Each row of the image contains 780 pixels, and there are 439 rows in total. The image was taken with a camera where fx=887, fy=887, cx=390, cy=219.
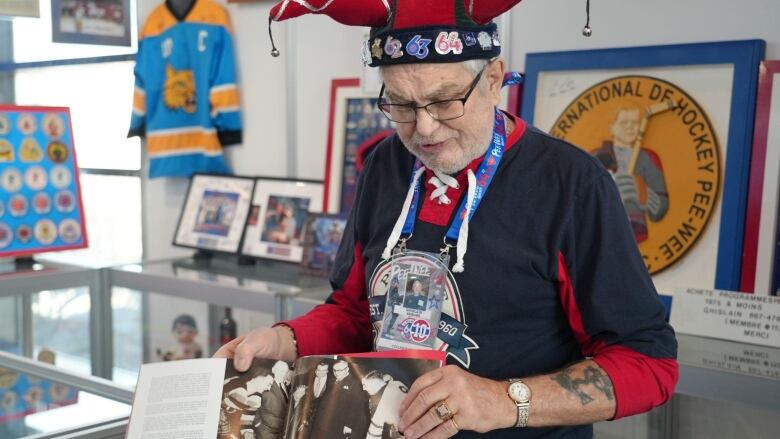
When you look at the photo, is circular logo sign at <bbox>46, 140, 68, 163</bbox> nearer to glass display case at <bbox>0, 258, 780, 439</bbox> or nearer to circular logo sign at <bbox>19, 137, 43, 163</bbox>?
circular logo sign at <bbox>19, 137, 43, 163</bbox>

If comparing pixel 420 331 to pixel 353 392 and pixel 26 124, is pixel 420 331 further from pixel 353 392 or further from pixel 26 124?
pixel 26 124

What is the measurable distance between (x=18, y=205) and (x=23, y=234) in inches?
4.6

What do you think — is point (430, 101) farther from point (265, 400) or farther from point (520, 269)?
point (265, 400)

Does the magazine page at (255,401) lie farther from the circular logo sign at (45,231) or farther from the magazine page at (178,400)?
the circular logo sign at (45,231)

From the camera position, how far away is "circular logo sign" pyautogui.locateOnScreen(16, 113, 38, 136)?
11.6ft

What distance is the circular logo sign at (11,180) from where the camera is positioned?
3.45 metres

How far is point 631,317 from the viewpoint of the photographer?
130 cm

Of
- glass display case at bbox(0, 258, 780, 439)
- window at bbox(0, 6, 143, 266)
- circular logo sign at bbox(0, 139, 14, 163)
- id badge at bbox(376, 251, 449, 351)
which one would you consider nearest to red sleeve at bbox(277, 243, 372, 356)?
id badge at bbox(376, 251, 449, 351)

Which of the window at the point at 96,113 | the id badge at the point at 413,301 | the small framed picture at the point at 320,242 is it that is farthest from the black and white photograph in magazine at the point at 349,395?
the window at the point at 96,113

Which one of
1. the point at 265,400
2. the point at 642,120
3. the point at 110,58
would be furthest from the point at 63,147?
the point at 265,400

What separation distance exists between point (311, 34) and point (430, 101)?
→ 223cm

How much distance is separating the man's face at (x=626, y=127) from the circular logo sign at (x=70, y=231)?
228 centimetres

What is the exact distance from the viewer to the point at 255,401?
1376 mm

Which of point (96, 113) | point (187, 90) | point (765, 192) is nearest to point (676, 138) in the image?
point (765, 192)
